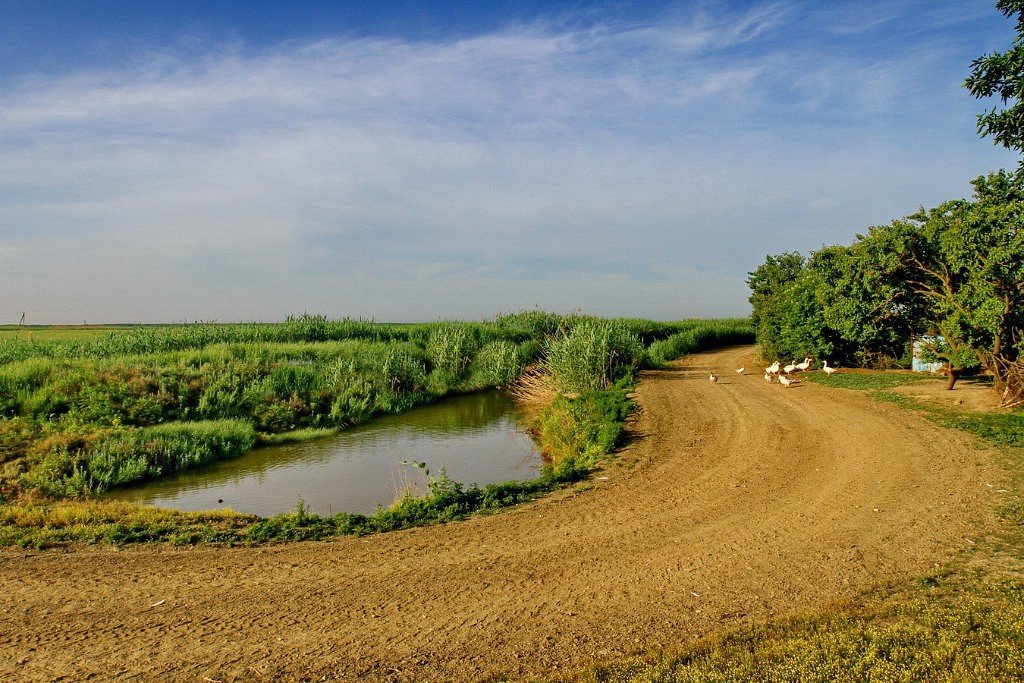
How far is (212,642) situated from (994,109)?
1725cm

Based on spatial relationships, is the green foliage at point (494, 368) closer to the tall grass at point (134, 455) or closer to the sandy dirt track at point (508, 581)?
the tall grass at point (134, 455)

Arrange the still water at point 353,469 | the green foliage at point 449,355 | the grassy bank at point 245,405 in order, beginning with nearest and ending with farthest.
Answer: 1. the grassy bank at point 245,405
2. the still water at point 353,469
3. the green foliage at point 449,355

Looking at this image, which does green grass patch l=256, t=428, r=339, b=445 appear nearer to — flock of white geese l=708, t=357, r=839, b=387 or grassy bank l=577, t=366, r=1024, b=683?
flock of white geese l=708, t=357, r=839, b=387

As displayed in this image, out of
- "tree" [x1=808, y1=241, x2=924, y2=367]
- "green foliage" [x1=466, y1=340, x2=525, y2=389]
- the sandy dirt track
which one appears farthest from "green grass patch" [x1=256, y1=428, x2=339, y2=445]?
"tree" [x1=808, y1=241, x2=924, y2=367]

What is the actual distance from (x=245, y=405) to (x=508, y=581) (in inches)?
540

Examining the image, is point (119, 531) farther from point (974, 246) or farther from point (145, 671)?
point (974, 246)

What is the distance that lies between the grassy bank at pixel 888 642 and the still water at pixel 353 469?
6476 mm

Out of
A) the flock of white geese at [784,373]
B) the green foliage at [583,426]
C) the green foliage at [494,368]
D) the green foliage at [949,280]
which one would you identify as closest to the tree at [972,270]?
the green foliage at [949,280]

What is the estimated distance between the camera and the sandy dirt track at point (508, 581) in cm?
489

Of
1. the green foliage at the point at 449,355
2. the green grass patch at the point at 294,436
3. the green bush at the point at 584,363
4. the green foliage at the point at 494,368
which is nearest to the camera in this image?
the green grass patch at the point at 294,436

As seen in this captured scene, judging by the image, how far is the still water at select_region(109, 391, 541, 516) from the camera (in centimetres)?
1097

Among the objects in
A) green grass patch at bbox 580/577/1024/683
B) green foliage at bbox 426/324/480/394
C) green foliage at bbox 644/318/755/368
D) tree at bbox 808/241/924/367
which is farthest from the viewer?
green foliage at bbox 644/318/755/368

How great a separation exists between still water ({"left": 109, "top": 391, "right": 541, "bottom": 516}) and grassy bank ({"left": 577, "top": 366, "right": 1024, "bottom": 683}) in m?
6.48

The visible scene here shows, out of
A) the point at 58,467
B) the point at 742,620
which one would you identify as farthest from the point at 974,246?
the point at 58,467
